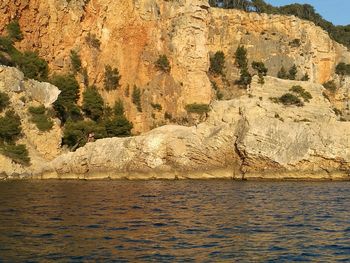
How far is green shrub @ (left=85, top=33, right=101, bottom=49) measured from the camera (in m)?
56.9

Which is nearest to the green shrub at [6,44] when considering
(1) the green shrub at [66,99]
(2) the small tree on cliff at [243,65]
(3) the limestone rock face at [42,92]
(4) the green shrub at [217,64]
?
(1) the green shrub at [66,99]

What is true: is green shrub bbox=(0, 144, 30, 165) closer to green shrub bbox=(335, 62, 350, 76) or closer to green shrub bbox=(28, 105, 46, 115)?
green shrub bbox=(28, 105, 46, 115)

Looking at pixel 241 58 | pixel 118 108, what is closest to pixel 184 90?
pixel 118 108

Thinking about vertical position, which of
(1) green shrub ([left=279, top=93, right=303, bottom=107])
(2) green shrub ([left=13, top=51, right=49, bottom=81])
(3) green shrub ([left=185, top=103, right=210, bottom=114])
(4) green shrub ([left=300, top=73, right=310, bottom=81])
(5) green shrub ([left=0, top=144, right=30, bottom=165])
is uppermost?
(4) green shrub ([left=300, top=73, right=310, bottom=81])

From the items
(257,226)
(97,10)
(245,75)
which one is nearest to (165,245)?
(257,226)

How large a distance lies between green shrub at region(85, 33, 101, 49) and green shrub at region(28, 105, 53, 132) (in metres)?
12.9

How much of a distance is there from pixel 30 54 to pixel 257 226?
132ft

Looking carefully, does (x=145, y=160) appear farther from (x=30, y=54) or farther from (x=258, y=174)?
(x=30, y=54)

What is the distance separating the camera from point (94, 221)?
1777 centimetres

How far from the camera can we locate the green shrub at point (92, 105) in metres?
52.0

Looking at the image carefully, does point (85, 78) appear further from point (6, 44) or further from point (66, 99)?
point (6, 44)

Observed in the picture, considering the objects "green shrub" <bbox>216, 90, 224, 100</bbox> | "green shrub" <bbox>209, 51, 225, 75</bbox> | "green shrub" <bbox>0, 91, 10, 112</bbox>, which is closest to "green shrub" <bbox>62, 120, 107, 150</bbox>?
"green shrub" <bbox>0, 91, 10, 112</bbox>

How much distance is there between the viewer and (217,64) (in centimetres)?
6844

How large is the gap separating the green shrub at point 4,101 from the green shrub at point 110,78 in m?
13.4
